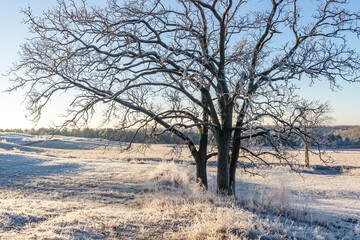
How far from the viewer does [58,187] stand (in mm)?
16234

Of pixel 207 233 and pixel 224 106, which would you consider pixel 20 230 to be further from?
pixel 224 106

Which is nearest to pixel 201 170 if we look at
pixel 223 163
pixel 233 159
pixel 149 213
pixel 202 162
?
pixel 202 162

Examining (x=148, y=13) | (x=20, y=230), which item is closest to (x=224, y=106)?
(x=148, y=13)

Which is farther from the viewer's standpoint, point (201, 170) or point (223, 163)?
point (201, 170)

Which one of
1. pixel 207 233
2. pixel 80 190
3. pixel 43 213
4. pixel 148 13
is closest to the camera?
pixel 207 233

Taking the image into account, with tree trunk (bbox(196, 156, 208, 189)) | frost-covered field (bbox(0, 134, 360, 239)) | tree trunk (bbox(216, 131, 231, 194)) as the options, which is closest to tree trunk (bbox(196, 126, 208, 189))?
tree trunk (bbox(196, 156, 208, 189))

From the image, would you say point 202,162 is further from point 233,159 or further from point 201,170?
point 233,159

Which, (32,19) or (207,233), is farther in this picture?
(32,19)

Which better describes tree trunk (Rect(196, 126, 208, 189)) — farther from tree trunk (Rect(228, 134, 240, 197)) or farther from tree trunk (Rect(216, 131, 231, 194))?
tree trunk (Rect(216, 131, 231, 194))

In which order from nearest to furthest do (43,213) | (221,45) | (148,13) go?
(43,213) < (148,13) < (221,45)

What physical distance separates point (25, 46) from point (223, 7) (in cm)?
720

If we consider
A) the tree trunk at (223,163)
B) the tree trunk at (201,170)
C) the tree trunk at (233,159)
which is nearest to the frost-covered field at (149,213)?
the tree trunk at (223,163)

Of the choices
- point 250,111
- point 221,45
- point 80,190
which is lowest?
point 80,190

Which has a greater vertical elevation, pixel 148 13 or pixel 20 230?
pixel 148 13
